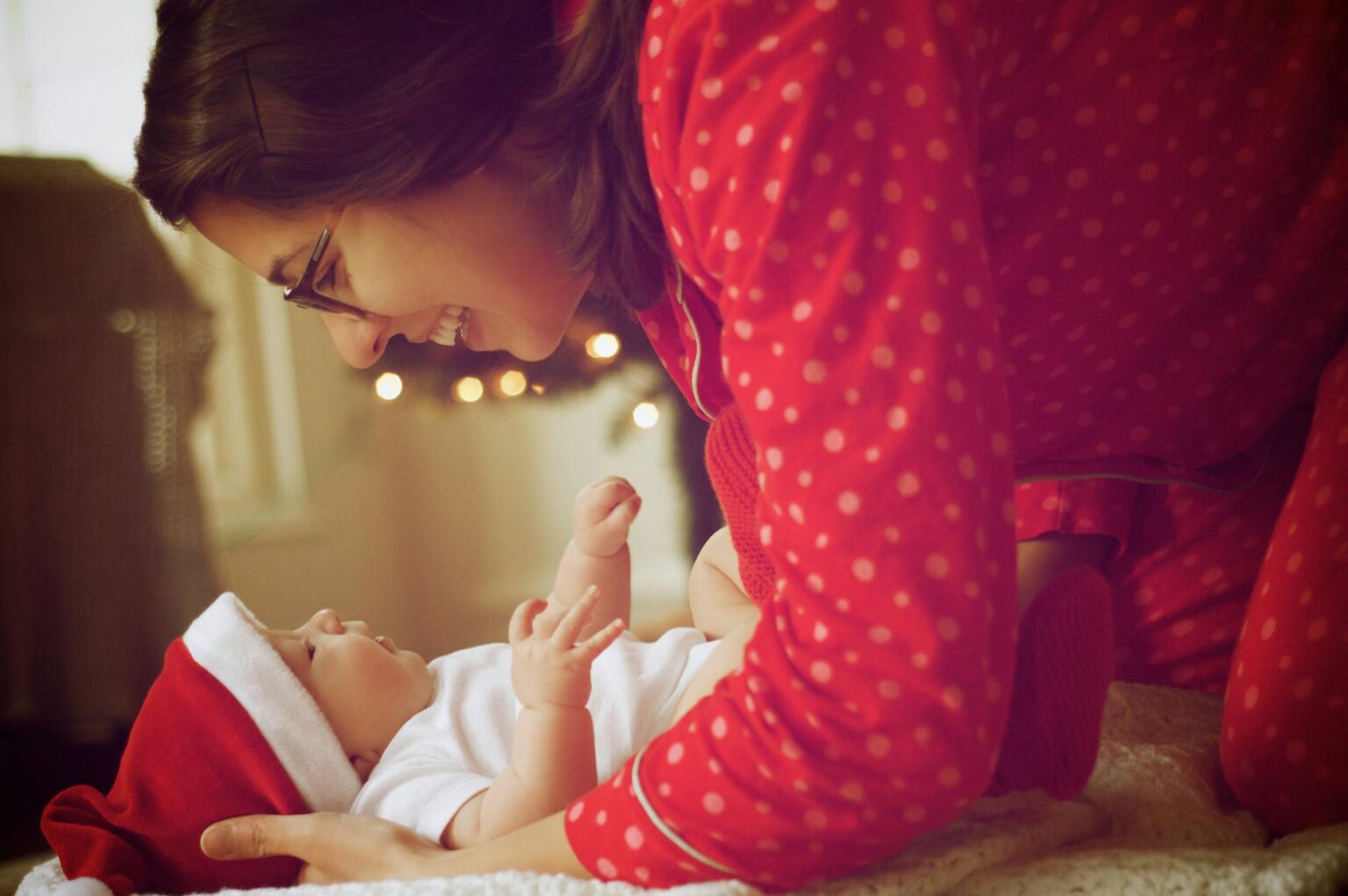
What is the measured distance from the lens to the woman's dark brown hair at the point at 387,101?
0.61m

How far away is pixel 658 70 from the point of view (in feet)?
1.68

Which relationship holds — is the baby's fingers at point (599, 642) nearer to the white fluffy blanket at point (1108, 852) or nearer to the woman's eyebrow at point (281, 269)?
the white fluffy blanket at point (1108, 852)

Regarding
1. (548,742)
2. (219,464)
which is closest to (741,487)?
(548,742)

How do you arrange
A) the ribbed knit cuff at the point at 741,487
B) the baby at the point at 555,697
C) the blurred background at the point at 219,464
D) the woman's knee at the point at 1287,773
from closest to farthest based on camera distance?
the woman's knee at the point at 1287,773 → the baby at the point at 555,697 → the ribbed knit cuff at the point at 741,487 → the blurred background at the point at 219,464

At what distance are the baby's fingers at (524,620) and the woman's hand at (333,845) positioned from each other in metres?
0.15

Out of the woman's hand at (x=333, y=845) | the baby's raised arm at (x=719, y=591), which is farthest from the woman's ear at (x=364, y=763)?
the baby's raised arm at (x=719, y=591)

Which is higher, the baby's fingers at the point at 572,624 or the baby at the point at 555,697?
the baby's fingers at the point at 572,624

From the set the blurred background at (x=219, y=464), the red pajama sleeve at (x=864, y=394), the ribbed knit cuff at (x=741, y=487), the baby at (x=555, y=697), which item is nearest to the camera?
Answer: the red pajama sleeve at (x=864, y=394)

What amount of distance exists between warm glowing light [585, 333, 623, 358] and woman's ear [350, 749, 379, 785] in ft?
1.61

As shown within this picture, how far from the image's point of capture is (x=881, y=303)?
45 cm

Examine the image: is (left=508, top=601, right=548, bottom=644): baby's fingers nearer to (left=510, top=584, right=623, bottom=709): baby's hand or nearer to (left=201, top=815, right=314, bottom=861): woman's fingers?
(left=510, top=584, right=623, bottom=709): baby's hand

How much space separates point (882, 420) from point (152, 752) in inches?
25.7

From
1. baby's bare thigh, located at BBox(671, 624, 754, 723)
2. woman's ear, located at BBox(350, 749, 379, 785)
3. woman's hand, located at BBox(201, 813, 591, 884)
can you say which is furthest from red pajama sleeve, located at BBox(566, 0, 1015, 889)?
woman's ear, located at BBox(350, 749, 379, 785)

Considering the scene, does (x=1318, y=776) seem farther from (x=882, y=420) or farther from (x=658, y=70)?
(x=658, y=70)
